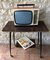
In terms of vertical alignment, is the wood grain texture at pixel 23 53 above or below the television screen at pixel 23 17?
below

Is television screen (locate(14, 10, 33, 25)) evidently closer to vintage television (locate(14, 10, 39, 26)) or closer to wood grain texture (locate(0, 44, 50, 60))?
vintage television (locate(14, 10, 39, 26))

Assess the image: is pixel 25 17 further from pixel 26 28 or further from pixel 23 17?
pixel 26 28

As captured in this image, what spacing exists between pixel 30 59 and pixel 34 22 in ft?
1.86

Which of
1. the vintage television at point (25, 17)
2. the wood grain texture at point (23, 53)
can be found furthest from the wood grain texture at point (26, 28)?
the wood grain texture at point (23, 53)

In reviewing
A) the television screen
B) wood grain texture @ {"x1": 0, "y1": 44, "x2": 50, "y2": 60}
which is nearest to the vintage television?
the television screen

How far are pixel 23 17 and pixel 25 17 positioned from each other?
1.2 inches

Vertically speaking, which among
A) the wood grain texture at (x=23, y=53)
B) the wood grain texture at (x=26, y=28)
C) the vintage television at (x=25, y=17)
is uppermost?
the vintage television at (x=25, y=17)

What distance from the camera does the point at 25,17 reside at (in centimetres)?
210

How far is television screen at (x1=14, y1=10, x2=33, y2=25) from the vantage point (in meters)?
2.08

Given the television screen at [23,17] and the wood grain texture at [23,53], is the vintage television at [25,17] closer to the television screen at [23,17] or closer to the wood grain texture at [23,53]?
the television screen at [23,17]

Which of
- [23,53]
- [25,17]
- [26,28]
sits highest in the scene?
[25,17]

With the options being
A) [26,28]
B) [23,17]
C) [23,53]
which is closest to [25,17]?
[23,17]

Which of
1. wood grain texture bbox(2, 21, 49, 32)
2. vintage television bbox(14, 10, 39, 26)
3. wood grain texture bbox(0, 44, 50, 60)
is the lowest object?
wood grain texture bbox(0, 44, 50, 60)

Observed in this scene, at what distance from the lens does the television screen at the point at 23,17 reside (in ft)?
6.84
